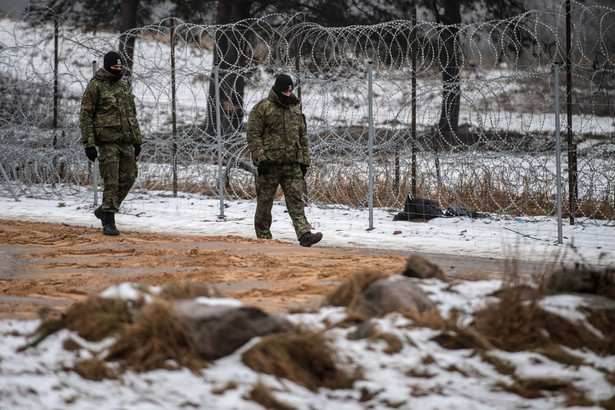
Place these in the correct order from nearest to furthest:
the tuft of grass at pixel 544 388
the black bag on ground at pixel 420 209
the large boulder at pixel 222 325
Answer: the tuft of grass at pixel 544 388 < the large boulder at pixel 222 325 < the black bag on ground at pixel 420 209

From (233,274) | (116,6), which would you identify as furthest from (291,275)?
(116,6)

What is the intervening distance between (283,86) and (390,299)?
3.69m

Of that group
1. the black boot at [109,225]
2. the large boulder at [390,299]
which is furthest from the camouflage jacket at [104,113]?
the large boulder at [390,299]

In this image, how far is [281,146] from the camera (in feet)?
24.9

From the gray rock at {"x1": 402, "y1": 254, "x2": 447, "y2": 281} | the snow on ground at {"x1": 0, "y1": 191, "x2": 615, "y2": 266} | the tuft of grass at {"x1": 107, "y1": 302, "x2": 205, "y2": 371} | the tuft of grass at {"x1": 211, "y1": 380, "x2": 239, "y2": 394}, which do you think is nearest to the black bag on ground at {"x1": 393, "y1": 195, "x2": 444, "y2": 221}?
the snow on ground at {"x1": 0, "y1": 191, "x2": 615, "y2": 266}

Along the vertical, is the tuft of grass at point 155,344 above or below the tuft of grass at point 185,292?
below

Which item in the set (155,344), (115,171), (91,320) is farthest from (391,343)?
(115,171)

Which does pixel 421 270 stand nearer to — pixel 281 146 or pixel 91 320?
pixel 91 320

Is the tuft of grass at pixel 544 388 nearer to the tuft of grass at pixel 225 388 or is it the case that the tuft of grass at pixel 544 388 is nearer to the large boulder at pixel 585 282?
the large boulder at pixel 585 282

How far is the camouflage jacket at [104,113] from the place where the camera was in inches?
309

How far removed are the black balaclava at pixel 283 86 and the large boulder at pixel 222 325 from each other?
3977 mm

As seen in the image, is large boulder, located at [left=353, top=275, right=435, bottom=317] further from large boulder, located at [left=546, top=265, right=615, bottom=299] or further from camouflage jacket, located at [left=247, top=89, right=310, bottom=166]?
camouflage jacket, located at [left=247, top=89, right=310, bottom=166]

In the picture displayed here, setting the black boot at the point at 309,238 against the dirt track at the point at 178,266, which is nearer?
the dirt track at the point at 178,266

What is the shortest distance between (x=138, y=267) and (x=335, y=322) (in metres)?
2.56
